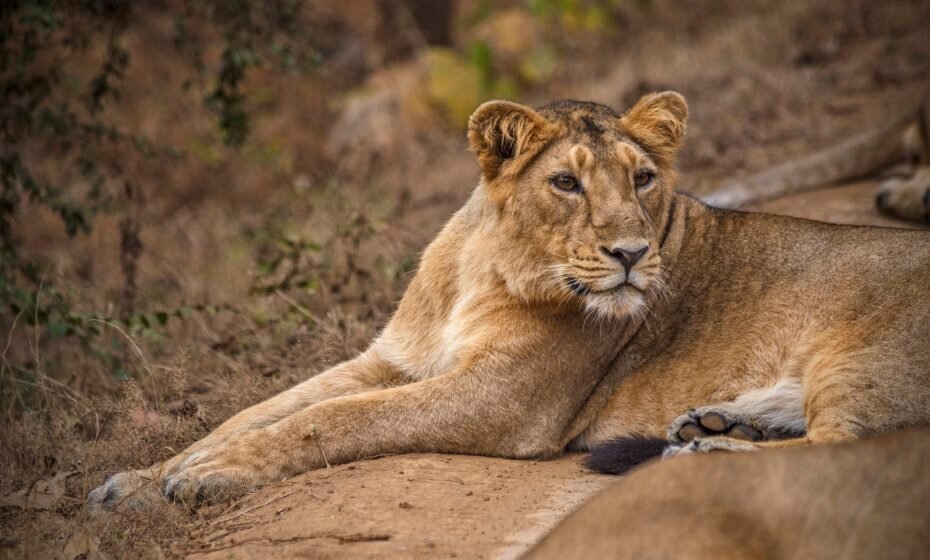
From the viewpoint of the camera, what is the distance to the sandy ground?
3537mm

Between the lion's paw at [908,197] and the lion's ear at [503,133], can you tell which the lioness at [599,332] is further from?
the lion's paw at [908,197]

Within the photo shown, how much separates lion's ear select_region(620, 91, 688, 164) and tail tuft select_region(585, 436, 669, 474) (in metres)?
1.31

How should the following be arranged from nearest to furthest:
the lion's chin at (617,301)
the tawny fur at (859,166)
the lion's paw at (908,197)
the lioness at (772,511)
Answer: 1. the lioness at (772,511)
2. the lion's chin at (617,301)
3. the lion's paw at (908,197)
4. the tawny fur at (859,166)

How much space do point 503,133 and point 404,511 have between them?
1747 millimetres

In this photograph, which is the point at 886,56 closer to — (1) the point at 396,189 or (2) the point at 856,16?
(2) the point at 856,16

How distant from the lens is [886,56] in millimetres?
10812

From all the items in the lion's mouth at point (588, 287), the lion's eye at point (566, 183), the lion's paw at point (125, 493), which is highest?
the lion's eye at point (566, 183)

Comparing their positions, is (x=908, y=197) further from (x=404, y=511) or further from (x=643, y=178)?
(x=404, y=511)

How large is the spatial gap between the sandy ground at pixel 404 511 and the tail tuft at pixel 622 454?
0.05 metres

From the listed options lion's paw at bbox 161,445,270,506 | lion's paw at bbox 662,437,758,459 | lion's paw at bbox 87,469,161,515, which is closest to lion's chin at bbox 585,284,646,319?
lion's paw at bbox 662,437,758,459

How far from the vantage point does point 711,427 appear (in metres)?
4.51

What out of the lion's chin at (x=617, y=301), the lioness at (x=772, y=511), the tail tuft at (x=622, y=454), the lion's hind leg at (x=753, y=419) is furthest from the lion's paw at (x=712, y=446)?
the lioness at (x=772, y=511)

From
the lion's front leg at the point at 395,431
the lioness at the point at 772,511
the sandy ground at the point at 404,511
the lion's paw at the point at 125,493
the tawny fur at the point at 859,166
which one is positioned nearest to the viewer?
the lioness at the point at 772,511

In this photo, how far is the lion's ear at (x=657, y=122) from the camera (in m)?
4.88
